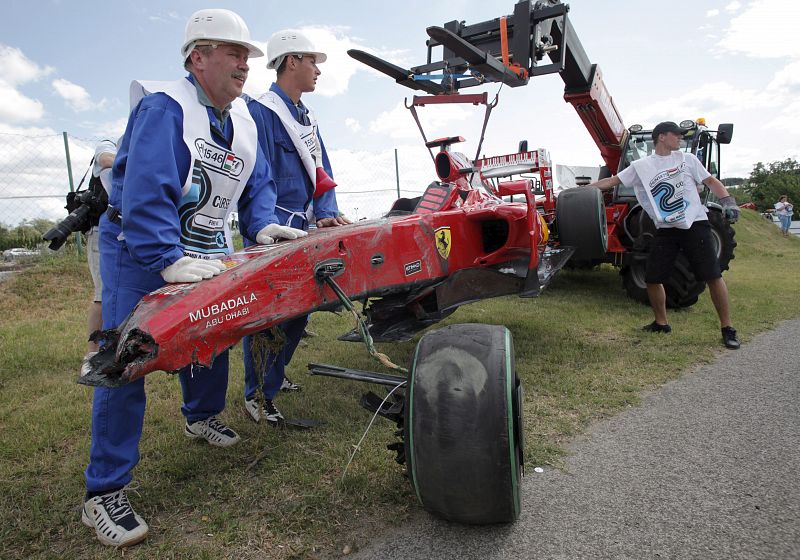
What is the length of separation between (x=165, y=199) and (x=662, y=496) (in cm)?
245

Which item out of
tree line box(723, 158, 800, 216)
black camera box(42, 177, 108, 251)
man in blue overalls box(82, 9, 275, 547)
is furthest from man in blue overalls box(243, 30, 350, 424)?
tree line box(723, 158, 800, 216)

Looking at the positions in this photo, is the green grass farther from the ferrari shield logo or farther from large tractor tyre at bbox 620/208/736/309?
the ferrari shield logo

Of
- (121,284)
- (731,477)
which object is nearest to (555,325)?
(731,477)

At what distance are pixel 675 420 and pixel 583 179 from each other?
6352mm

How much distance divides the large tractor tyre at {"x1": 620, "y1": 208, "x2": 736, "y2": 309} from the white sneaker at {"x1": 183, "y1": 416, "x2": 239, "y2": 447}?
16.8 feet

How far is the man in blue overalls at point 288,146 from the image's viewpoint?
340 cm

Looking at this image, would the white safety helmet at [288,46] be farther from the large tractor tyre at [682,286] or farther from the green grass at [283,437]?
the large tractor tyre at [682,286]

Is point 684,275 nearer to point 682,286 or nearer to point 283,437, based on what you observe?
point 682,286

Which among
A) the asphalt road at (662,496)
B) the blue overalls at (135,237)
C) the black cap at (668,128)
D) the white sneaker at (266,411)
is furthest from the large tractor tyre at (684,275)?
the blue overalls at (135,237)

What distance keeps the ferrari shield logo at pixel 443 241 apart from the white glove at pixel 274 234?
983 millimetres

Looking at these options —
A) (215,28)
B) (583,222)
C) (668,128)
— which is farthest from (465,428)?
(668,128)

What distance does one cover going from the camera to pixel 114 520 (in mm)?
2191

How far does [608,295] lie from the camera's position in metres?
7.64

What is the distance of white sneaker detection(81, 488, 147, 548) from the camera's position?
2.15 m
